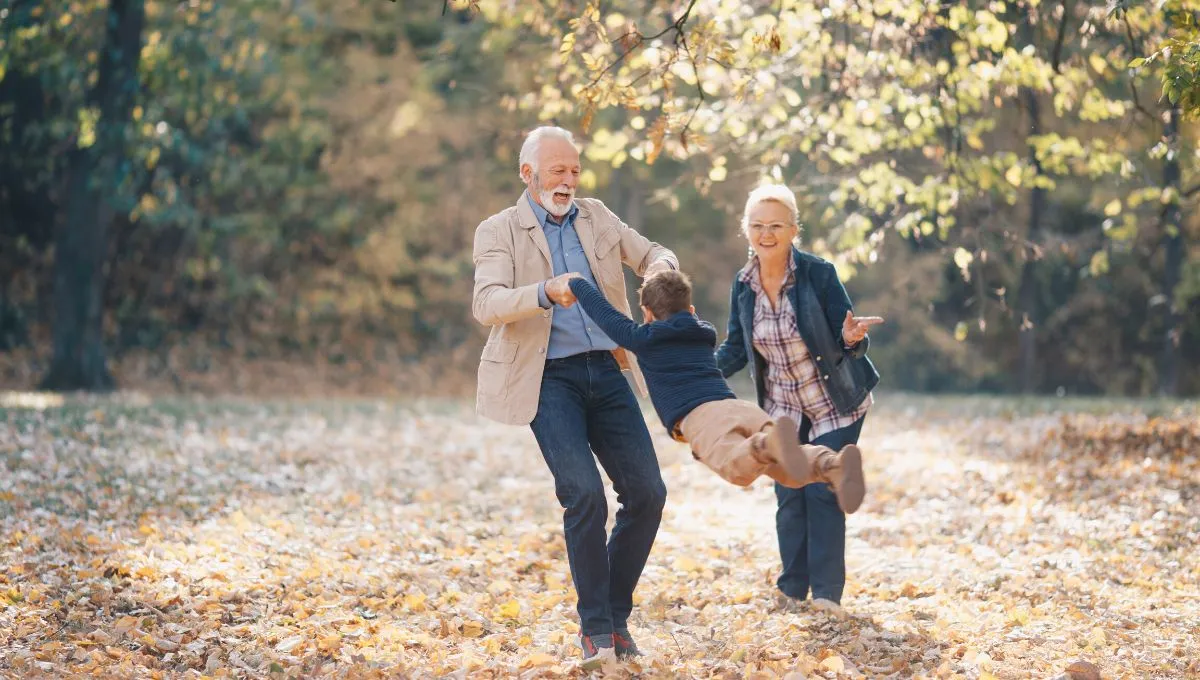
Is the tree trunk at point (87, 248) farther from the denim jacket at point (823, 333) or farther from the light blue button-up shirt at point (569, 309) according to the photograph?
the light blue button-up shirt at point (569, 309)

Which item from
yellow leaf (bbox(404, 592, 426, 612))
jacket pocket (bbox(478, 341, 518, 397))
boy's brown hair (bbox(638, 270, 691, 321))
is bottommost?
yellow leaf (bbox(404, 592, 426, 612))

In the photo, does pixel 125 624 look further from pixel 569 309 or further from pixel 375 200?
pixel 375 200

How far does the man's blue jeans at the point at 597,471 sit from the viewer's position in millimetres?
5004

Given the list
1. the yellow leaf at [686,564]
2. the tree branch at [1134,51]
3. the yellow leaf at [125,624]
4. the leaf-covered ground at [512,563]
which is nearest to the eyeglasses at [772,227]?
the leaf-covered ground at [512,563]

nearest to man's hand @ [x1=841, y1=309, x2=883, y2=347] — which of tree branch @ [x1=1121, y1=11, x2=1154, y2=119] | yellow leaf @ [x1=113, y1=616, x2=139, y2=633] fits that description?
tree branch @ [x1=1121, y1=11, x2=1154, y2=119]

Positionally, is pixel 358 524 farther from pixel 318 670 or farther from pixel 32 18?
pixel 32 18

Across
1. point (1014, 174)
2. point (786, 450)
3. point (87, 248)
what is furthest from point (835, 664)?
point (87, 248)

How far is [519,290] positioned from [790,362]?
1.77m

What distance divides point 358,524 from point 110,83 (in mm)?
11255

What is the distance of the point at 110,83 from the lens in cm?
1783

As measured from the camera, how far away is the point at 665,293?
16.3ft

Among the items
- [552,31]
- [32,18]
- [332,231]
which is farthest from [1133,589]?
[332,231]

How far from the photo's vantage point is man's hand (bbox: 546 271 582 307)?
15.6 feet

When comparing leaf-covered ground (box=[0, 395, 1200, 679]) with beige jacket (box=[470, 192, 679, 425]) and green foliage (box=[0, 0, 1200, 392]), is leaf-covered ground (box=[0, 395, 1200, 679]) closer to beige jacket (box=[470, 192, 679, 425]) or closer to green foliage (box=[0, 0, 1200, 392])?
beige jacket (box=[470, 192, 679, 425])
